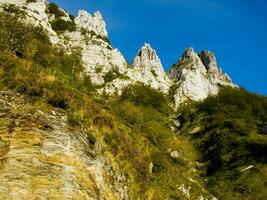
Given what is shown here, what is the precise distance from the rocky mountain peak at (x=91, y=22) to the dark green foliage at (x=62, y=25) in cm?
480

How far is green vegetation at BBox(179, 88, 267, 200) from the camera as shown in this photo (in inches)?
2409

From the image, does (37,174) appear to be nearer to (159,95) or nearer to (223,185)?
(223,185)

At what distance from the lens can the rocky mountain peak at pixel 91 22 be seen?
14438 centimetres

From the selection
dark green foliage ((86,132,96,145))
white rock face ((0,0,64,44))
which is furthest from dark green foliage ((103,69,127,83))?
dark green foliage ((86,132,96,145))

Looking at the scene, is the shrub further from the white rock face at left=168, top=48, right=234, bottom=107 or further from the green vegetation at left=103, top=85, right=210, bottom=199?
Answer: the white rock face at left=168, top=48, right=234, bottom=107

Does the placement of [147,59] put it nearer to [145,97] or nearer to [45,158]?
[145,97]

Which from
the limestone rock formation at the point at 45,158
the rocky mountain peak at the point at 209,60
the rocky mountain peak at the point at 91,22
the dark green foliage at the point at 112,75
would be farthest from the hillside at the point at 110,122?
the rocky mountain peak at the point at 91,22

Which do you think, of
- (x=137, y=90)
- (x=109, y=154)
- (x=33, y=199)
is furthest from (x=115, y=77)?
(x=33, y=199)

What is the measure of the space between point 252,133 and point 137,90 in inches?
1583

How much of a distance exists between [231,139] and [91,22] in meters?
82.8

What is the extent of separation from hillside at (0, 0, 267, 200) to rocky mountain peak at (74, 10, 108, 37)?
0.55m

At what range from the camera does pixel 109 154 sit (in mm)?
24422

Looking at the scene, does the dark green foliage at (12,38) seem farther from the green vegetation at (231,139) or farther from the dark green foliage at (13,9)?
the dark green foliage at (13,9)

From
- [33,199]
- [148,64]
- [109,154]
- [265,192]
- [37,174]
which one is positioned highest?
[148,64]
